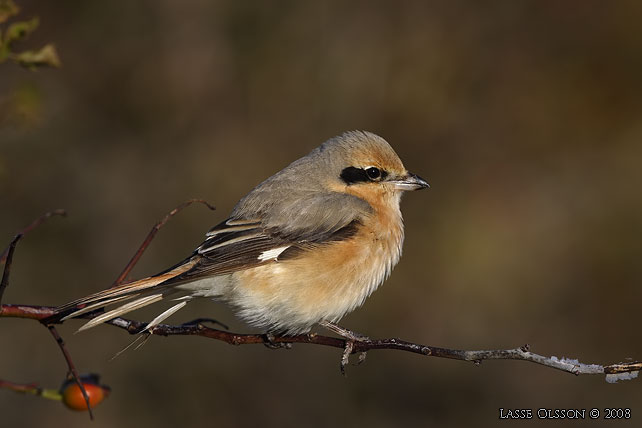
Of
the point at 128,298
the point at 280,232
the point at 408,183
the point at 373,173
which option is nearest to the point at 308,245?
the point at 280,232

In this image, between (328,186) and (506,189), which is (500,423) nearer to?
(506,189)

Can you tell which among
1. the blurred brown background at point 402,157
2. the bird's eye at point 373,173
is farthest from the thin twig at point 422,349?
the blurred brown background at point 402,157

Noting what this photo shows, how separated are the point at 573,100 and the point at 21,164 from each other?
568 cm

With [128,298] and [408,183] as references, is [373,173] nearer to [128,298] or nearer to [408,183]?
[408,183]

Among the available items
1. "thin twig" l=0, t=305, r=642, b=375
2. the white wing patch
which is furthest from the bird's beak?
"thin twig" l=0, t=305, r=642, b=375

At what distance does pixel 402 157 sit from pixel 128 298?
505 centimetres

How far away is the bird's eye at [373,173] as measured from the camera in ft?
13.1

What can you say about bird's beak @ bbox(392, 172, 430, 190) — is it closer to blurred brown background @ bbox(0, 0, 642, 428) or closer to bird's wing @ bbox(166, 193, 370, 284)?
bird's wing @ bbox(166, 193, 370, 284)

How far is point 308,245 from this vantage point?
3611 mm

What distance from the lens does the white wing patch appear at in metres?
3.47

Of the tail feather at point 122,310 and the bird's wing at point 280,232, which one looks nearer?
the tail feather at point 122,310

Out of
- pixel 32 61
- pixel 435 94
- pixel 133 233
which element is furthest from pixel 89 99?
pixel 32 61

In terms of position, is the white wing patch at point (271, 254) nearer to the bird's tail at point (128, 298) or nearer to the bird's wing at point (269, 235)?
A: the bird's wing at point (269, 235)

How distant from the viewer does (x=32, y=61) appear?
5.83 feet
